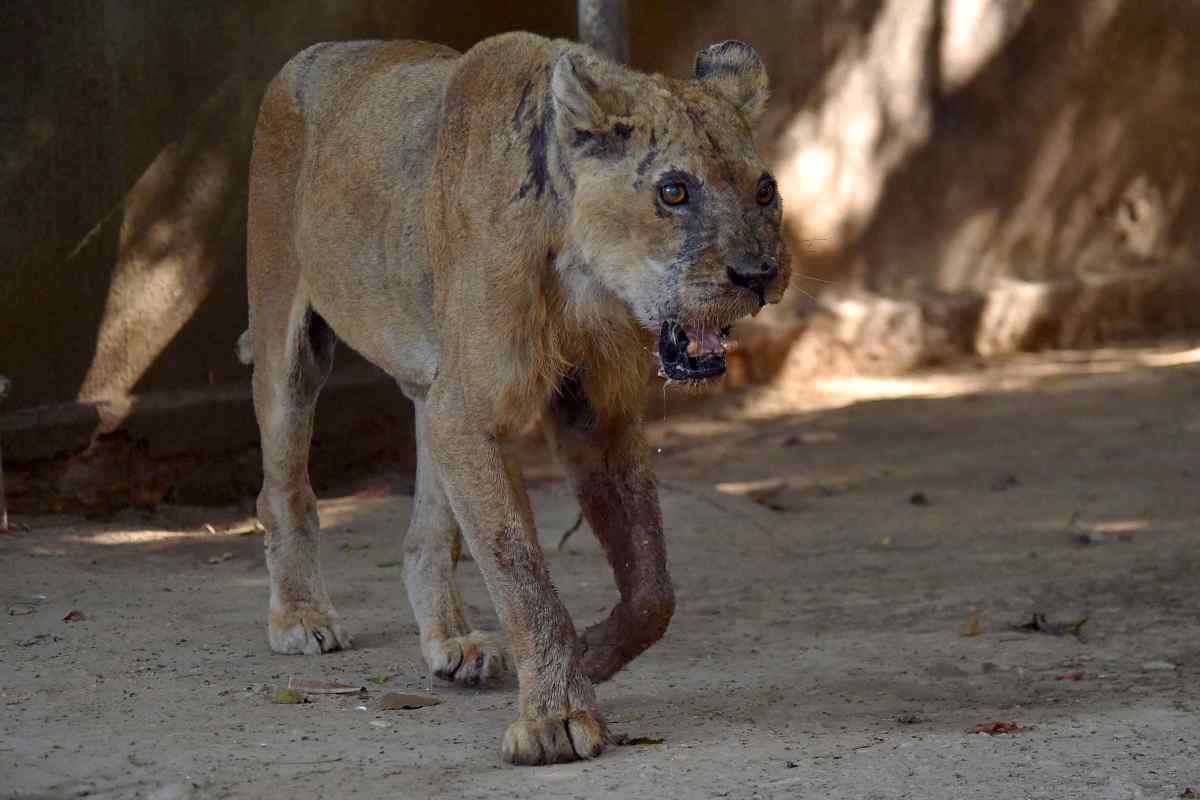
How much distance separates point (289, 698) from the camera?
182 inches

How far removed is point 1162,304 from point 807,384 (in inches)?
110

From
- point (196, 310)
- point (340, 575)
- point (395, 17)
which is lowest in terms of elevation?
point (340, 575)

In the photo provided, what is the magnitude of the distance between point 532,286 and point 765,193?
60 cm

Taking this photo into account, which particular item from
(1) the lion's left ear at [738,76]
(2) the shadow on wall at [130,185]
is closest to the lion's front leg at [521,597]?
(1) the lion's left ear at [738,76]

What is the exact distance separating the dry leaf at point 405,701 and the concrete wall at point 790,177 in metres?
2.66

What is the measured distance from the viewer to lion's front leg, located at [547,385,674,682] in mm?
4332

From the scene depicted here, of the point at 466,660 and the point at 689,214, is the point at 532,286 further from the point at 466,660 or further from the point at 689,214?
the point at 466,660

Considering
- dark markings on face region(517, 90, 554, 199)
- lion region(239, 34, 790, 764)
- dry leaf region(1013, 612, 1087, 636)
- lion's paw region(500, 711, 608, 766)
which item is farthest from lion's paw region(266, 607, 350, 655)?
dry leaf region(1013, 612, 1087, 636)

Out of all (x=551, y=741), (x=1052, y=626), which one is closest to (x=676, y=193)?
(x=551, y=741)

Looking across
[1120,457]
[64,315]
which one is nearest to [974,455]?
[1120,457]

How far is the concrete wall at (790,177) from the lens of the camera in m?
6.67

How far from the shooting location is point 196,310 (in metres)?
7.07

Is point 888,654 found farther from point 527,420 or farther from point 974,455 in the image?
point 974,455

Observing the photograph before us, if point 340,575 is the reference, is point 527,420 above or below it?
above
